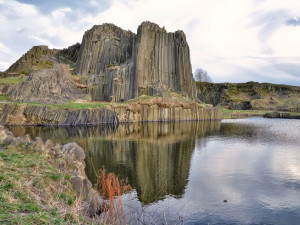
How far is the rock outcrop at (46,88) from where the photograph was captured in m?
58.7

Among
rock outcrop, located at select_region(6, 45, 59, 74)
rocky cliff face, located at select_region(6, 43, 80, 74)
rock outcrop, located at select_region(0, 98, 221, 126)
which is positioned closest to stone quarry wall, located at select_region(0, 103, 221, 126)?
rock outcrop, located at select_region(0, 98, 221, 126)

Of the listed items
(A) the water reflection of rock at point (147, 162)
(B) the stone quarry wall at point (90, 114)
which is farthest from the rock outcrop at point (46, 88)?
A: (A) the water reflection of rock at point (147, 162)

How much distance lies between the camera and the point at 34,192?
10.5 meters

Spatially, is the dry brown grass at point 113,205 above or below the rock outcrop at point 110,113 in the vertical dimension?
below

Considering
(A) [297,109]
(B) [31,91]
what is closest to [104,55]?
(B) [31,91]

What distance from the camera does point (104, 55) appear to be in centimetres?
9144

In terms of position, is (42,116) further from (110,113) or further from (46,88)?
(110,113)

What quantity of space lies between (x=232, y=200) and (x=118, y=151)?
1530 centimetres

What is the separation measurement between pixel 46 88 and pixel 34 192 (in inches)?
2155

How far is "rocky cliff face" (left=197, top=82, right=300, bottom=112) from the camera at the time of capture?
400 feet

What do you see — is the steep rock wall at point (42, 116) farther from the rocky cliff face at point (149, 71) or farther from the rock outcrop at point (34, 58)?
the rock outcrop at point (34, 58)

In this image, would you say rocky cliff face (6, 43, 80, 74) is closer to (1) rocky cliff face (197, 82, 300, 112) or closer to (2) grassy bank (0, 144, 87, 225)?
(1) rocky cliff face (197, 82, 300, 112)

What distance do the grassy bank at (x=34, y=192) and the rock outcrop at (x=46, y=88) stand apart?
1801 inches

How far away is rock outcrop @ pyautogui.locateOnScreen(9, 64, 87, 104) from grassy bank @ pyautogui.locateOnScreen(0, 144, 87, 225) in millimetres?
45750
